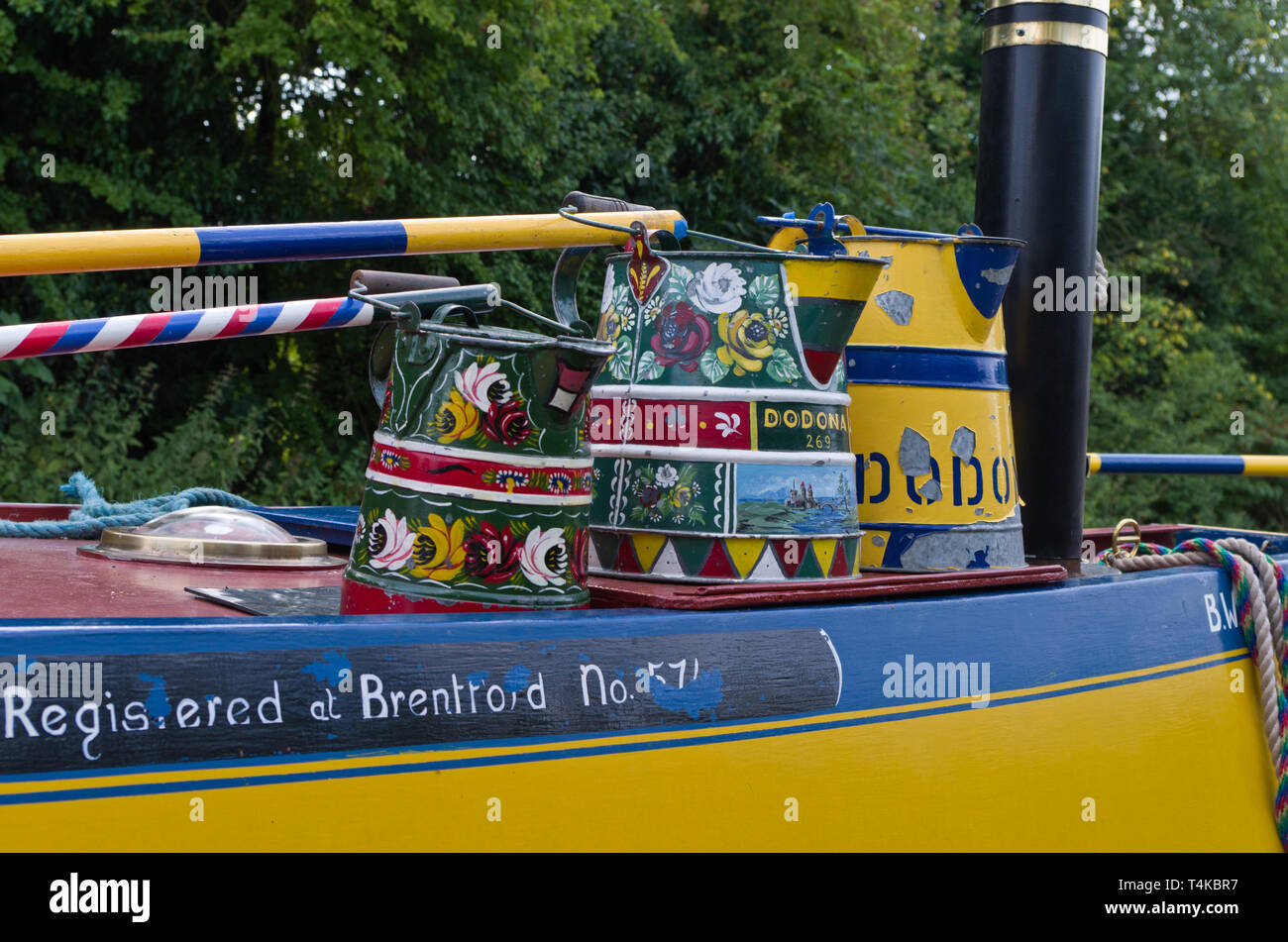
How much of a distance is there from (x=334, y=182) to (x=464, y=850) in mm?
7564

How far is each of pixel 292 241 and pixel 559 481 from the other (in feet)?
1.60

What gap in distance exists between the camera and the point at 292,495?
27.4 ft

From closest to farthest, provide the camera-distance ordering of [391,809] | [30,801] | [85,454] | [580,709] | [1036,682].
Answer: [30,801] < [391,809] < [580,709] < [1036,682] < [85,454]

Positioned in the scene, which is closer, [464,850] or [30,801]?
[30,801]

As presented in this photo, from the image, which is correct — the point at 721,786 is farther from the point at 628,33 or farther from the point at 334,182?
the point at 628,33

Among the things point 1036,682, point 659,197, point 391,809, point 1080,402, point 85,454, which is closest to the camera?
point 391,809

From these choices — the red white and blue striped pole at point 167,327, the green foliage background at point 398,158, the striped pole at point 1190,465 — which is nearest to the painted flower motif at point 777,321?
the red white and blue striped pole at point 167,327

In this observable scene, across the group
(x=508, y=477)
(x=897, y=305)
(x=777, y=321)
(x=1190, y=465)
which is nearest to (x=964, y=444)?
(x=897, y=305)

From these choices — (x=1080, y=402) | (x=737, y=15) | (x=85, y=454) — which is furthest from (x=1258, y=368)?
(x=1080, y=402)

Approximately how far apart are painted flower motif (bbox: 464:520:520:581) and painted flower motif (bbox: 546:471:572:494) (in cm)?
7

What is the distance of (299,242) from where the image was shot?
183 centimetres

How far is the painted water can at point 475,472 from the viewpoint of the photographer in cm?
165

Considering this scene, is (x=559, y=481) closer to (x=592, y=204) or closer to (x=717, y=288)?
(x=717, y=288)

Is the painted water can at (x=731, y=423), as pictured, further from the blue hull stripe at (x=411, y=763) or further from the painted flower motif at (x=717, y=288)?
the blue hull stripe at (x=411, y=763)
